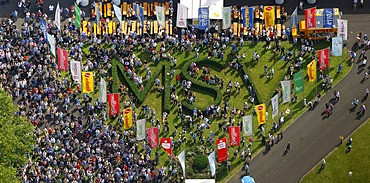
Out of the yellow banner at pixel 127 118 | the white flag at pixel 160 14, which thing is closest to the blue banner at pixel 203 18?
the white flag at pixel 160 14

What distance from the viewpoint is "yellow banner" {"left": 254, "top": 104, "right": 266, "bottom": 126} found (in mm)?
140125

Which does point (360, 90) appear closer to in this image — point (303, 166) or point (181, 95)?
point (303, 166)

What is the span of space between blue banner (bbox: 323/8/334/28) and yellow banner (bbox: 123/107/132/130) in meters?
29.8

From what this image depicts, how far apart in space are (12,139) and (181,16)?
31989mm

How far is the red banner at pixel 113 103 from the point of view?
14162 cm

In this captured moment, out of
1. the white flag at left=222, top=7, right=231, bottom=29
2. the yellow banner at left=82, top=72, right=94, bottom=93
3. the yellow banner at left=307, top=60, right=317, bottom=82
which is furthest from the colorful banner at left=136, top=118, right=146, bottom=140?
the yellow banner at left=307, top=60, right=317, bottom=82

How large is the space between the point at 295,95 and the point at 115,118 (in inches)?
948

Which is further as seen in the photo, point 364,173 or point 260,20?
point 260,20

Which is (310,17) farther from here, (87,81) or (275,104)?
(87,81)

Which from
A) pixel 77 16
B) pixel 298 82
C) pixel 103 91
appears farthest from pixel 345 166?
pixel 77 16

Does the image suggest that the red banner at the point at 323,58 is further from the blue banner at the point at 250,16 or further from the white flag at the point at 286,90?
the blue banner at the point at 250,16

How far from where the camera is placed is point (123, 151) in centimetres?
14212

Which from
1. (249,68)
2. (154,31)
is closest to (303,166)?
(249,68)

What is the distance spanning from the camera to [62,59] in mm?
146000
